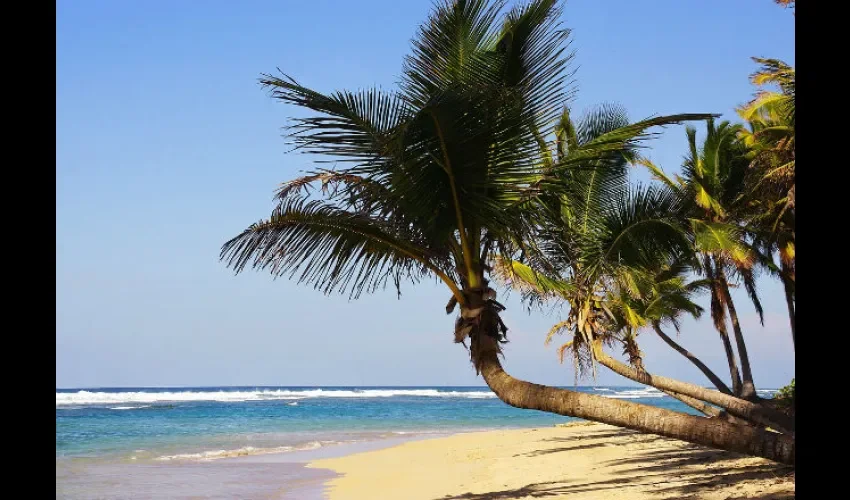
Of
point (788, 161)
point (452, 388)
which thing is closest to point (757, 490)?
point (788, 161)

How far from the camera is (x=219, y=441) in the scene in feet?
79.6

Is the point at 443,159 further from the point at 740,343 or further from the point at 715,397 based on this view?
the point at 740,343

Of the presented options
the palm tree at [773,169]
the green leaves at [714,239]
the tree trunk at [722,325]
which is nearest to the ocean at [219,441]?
the green leaves at [714,239]

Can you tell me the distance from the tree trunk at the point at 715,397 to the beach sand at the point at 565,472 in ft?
1.89

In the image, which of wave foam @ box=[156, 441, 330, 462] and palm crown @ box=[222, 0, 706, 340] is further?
wave foam @ box=[156, 441, 330, 462]

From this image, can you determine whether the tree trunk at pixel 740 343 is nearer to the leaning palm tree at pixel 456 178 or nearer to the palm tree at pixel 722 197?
the palm tree at pixel 722 197

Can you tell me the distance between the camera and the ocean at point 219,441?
45.9 ft

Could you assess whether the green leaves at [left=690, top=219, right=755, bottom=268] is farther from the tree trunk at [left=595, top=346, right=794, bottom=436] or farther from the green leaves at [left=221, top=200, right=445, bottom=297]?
the green leaves at [left=221, top=200, right=445, bottom=297]

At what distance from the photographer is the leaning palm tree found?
17.6ft

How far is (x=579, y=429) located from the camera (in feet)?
75.5

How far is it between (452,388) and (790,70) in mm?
75562

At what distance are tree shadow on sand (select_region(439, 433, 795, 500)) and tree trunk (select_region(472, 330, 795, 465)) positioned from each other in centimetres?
349

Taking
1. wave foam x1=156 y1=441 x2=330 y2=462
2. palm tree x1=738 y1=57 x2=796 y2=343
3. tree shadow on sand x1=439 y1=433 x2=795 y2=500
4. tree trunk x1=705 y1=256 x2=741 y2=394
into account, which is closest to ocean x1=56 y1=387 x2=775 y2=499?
wave foam x1=156 y1=441 x2=330 y2=462
